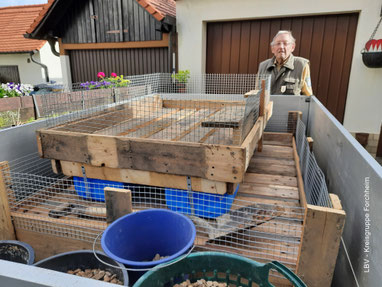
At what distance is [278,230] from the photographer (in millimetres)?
1848

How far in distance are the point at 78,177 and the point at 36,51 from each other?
984 cm

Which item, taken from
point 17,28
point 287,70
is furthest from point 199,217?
point 17,28

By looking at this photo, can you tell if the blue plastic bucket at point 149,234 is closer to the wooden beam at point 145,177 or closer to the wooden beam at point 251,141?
the wooden beam at point 145,177

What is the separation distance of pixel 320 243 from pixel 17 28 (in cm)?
1323

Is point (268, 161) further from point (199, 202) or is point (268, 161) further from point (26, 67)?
point (26, 67)

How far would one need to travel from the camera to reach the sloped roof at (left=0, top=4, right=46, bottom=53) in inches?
404

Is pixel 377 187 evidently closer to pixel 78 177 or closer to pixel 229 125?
pixel 229 125

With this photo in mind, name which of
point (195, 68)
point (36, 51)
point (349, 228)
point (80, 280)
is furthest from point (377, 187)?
point (36, 51)

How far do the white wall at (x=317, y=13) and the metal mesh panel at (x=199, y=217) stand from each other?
4072mm

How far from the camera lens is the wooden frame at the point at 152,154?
1705 mm

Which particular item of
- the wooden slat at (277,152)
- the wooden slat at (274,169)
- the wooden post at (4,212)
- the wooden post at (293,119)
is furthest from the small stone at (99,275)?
the wooden post at (293,119)

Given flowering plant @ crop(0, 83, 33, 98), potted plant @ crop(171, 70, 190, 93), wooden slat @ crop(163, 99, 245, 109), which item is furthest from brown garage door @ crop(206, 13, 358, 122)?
flowering plant @ crop(0, 83, 33, 98)

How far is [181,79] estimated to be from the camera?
5941mm

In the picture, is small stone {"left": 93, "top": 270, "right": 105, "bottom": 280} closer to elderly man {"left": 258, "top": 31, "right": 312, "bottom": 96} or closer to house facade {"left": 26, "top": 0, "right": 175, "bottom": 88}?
elderly man {"left": 258, "top": 31, "right": 312, "bottom": 96}
